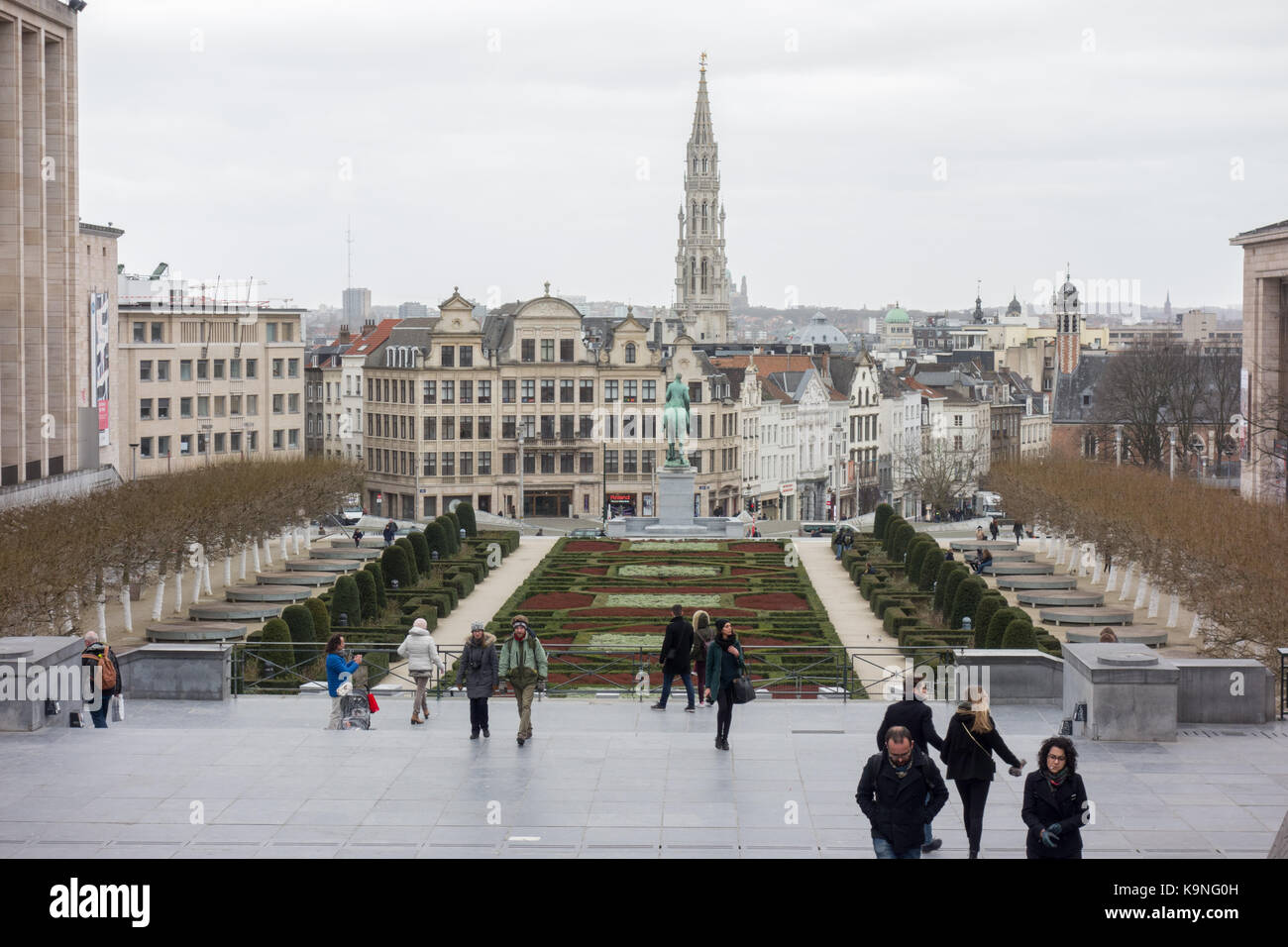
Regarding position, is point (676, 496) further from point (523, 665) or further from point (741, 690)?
point (741, 690)

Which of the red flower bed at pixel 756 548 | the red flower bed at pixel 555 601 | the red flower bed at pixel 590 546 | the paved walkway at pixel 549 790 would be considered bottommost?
the red flower bed at pixel 555 601

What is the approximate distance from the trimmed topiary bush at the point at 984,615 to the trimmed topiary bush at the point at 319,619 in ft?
53.3

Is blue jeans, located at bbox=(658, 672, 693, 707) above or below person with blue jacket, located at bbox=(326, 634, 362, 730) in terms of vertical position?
below

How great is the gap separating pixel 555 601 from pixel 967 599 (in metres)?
13.6

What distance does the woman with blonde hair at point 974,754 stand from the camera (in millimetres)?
18656

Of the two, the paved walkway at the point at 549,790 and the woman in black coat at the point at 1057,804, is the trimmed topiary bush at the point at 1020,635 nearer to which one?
the paved walkway at the point at 549,790

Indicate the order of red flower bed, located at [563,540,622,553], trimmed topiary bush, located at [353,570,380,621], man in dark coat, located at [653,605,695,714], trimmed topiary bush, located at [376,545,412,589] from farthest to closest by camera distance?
red flower bed, located at [563,540,622,553] → trimmed topiary bush, located at [376,545,412,589] → trimmed topiary bush, located at [353,570,380,621] → man in dark coat, located at [653,605,695,714]

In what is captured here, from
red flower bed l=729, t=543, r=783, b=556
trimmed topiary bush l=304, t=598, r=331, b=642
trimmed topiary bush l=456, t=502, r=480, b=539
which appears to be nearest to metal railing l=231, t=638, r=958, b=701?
trimmed topiary bush l=304, t=598, r=331, b=642

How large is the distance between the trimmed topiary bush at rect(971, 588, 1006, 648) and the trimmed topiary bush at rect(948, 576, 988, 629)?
300cm

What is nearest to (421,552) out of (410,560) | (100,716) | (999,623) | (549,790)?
(410,560)

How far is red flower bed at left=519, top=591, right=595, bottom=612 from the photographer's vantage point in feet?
191

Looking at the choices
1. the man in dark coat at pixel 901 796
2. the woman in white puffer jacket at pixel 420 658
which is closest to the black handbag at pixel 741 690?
the woman in white puffer jacket at pixel 420 658

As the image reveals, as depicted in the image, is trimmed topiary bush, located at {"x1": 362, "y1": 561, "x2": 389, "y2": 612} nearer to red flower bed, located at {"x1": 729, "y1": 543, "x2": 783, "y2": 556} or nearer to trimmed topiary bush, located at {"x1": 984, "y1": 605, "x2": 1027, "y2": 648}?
trimmed topiary bush, located at {"x1": 984, "y1": 605, "x2": 1027, "y2": 648}
